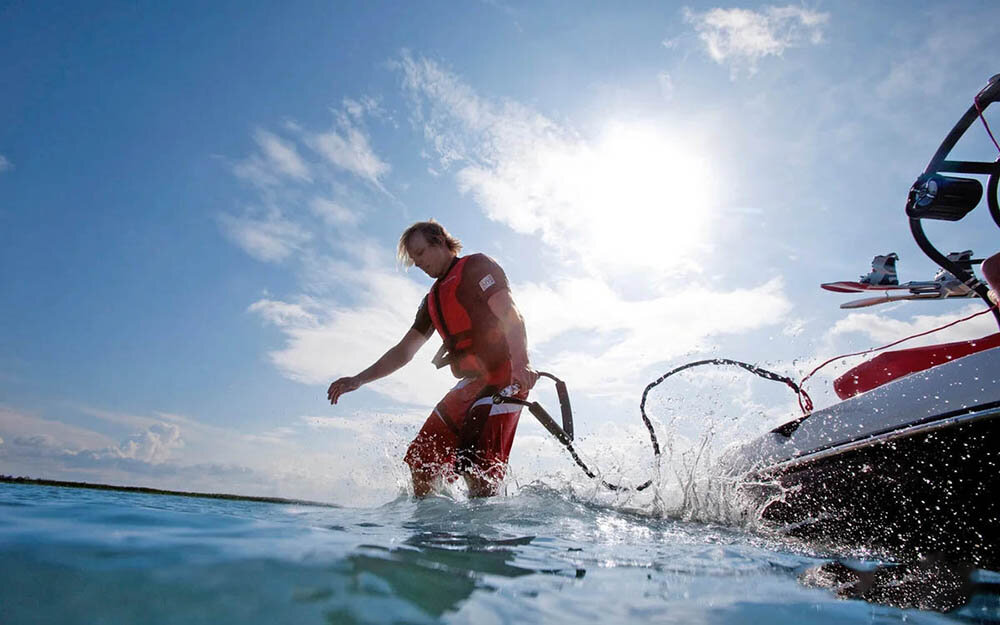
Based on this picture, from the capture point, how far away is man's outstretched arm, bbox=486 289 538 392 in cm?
378

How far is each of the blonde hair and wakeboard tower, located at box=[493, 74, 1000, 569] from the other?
282 centimetres

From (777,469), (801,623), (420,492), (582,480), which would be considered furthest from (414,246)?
(801,623)

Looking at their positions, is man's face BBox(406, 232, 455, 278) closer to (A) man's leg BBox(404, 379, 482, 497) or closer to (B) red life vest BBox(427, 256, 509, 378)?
(B) red life vest BBox(427, 256, 509, 378)

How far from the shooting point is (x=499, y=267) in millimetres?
4129

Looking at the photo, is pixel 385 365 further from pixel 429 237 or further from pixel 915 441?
pixel 915 441

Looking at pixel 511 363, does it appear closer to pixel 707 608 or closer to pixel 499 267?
pixel 499 267

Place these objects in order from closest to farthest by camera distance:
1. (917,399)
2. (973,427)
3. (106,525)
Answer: (106,525) < (973,427) < (917,399)

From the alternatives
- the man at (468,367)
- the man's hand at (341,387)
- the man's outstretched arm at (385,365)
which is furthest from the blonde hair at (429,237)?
the man's hand at (341,387)

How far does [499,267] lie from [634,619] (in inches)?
125

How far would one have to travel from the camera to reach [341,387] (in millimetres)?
4320

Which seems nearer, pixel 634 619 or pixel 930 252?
pixel 634 619

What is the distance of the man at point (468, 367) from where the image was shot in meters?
3.67

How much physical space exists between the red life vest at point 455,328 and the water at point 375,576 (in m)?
1.99

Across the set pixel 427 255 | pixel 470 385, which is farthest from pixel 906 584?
pixel 427 255
